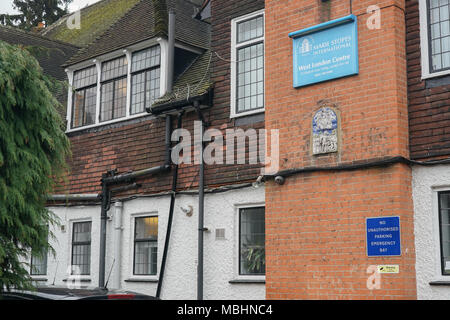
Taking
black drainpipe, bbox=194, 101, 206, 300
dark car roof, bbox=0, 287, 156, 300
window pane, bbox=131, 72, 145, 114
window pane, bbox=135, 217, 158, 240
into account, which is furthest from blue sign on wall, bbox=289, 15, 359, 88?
window pane, bbox=135, 217, 158, 240

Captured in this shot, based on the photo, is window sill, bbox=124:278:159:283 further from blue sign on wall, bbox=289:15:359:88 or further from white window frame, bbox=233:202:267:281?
blue sign on wall, bbox=289:15:359:88

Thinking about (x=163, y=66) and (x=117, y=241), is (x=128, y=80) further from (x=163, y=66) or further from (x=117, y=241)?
(x=117, y=241)

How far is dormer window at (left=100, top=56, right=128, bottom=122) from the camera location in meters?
16.0

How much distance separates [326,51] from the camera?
10.9 meters

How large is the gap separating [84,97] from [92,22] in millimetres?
6566

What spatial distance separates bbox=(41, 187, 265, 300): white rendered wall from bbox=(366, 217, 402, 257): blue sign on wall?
117 inches

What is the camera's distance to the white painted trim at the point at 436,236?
31.5 ft

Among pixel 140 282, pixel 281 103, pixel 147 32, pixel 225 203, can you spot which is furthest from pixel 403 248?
pixel 147 32

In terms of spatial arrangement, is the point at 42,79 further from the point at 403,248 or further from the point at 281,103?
the point at 403,248

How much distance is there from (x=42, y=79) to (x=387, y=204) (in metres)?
5.57

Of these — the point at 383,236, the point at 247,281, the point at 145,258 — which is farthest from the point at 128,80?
the point at 383,236

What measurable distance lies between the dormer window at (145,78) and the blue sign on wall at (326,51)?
4885 mm

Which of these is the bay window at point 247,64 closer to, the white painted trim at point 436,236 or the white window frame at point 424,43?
the white window frame at point 424,43

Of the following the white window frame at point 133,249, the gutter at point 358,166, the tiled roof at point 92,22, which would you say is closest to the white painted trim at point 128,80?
the white window frame at point 133,249
